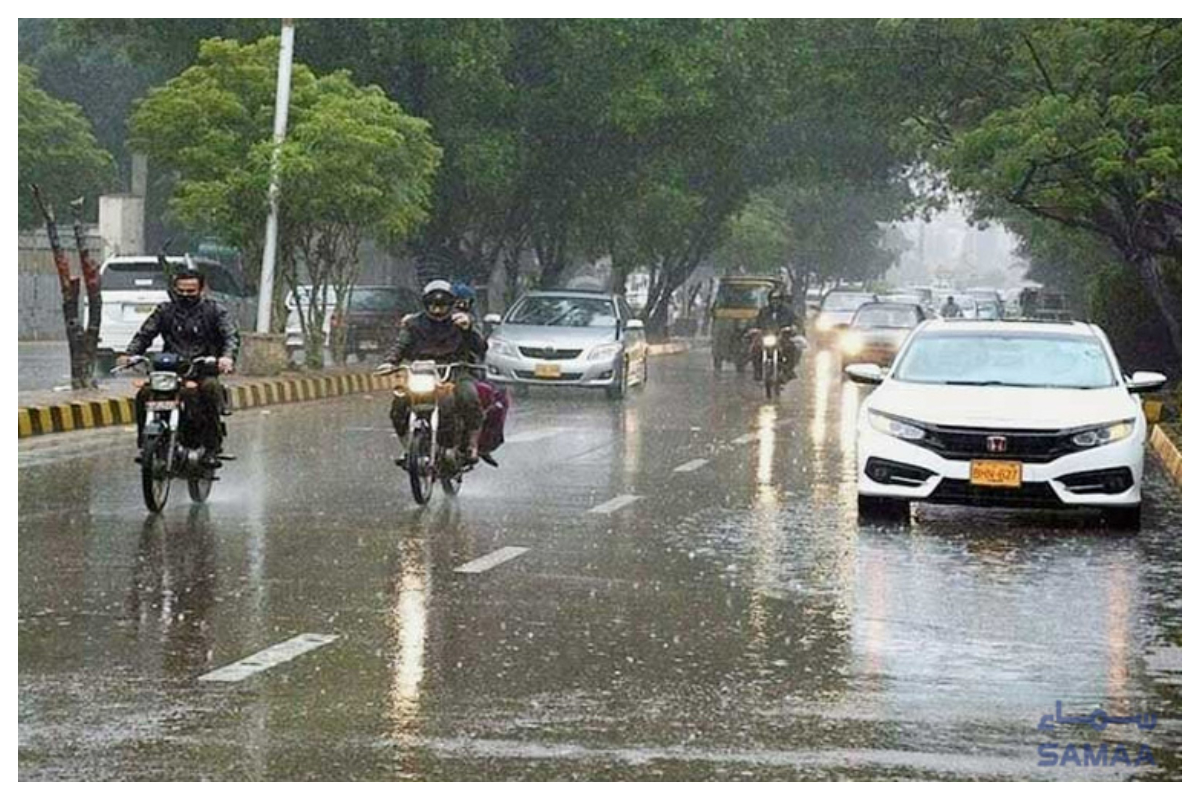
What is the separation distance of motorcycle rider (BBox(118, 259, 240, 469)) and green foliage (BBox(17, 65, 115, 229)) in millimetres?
46023

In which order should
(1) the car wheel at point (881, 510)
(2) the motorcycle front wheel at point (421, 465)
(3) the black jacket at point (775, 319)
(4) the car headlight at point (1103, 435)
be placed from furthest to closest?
(3) the black jacket at point (775, 319) < (2) the motorcycle front wheel at point (421, 465) < (1) the car wheel at point (881, 510) < (4) the car headlight at point (1103, 435)

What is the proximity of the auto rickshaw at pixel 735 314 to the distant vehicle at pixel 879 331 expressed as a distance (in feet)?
7.93

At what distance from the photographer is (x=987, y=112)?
44.1 metres

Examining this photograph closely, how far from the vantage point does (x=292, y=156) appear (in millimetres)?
34281

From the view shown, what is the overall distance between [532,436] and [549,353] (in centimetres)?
812

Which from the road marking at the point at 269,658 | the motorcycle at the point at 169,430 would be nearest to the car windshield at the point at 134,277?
the motorcycle at the point at 169,430

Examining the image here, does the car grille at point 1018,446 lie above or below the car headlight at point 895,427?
below

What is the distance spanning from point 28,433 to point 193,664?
1437cm

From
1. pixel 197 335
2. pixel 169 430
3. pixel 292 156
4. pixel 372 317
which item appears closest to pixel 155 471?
pixel 169 430

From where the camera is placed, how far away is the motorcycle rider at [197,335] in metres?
16.0

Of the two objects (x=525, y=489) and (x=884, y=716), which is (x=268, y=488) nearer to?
(x=525, y=489)

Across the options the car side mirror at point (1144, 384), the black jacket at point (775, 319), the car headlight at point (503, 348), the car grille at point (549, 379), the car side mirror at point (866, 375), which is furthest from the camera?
the black jacket at point (775, 319)

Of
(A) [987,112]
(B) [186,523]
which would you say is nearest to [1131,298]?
(A) [987,112]

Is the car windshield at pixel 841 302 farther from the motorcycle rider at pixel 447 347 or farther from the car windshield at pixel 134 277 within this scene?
the motorcycle rider at pixel 447 347
